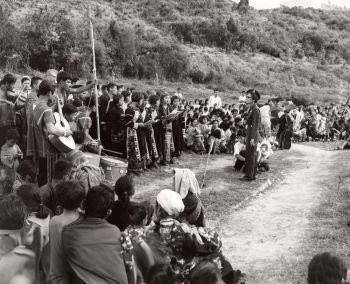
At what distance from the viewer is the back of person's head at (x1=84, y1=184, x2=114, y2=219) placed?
4391mm

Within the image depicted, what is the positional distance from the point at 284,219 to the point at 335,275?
6.29 m

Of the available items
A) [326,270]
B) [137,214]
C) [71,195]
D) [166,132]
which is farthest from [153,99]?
[326,270]

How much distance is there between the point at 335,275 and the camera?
3932 millimetres

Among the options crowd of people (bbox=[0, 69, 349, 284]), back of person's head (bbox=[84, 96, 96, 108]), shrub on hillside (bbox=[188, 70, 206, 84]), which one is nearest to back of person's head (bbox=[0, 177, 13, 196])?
crowd of people (bbox=[0, 69, 349, 284])

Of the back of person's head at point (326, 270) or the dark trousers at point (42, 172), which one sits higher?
the back of person's head at point (326, 270)

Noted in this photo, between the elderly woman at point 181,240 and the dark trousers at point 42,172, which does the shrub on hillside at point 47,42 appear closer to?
the dark trousers at point 42,172

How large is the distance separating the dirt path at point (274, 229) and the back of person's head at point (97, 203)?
3.19m

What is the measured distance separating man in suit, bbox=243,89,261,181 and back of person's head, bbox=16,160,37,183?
21.6ft

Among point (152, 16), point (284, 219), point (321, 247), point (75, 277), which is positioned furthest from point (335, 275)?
point (152, 16)

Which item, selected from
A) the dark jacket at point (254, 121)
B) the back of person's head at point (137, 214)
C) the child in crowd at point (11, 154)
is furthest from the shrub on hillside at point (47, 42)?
the back of person's head at point (137, 214)

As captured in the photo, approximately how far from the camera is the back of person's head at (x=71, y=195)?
180 inches

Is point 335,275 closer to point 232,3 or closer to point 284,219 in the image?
point 284,219

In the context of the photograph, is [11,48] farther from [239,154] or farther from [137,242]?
[137,242]

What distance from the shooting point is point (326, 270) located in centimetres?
392
